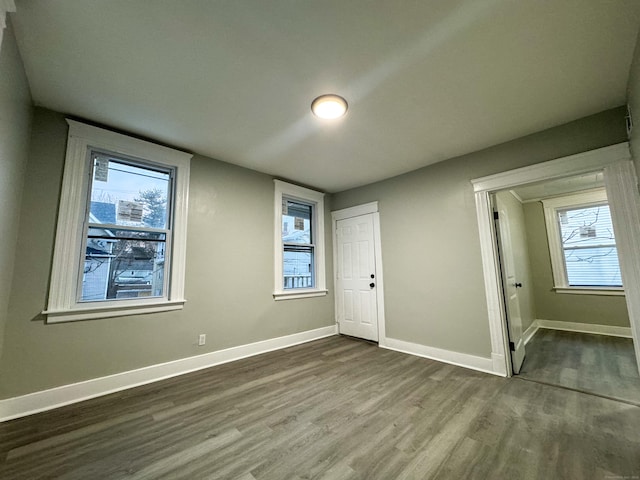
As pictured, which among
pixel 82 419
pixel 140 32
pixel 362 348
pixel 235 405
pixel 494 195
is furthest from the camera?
pixel 362 348

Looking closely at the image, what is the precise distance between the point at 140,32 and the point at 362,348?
13.1ft

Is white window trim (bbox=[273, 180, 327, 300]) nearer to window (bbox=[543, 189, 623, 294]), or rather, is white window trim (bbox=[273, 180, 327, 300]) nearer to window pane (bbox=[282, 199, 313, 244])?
window pane (bbox=[282, 199, 313, 244])

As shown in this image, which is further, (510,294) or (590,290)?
(590,290)

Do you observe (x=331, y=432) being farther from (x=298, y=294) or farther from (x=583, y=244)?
(x=583, y=244)

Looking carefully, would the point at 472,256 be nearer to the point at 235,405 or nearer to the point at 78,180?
the point at 235,405

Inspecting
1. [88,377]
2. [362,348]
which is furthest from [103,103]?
[362,348]

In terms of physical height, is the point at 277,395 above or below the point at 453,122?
below

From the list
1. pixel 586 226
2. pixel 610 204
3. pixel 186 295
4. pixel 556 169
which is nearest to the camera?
pixel 610 204

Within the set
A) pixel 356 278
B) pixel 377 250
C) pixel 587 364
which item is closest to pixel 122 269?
pixel 356 278

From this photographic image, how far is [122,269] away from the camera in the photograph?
2.65m

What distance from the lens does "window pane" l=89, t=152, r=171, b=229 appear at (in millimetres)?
2559

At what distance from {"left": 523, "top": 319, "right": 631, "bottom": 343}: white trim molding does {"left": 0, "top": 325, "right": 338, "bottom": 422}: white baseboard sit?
13.6 ft

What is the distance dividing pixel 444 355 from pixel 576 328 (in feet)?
11.0

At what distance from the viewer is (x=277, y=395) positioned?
2.34 metres
